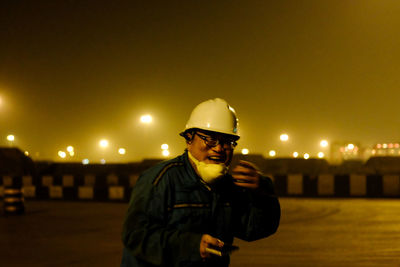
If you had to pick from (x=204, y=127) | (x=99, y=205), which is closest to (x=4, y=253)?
(x=204, y=127)

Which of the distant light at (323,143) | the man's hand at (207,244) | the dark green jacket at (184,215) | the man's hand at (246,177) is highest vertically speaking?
the distant light at (323,143)

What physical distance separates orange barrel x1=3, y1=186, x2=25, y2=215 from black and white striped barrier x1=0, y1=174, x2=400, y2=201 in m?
4.03

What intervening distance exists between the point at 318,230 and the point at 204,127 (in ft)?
27.7

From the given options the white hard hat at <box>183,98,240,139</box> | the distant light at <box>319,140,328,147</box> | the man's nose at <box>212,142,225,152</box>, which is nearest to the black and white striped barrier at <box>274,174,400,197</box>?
the white hard hat at <box>183,98,240,139</box>

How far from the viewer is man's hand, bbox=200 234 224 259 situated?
2.48 meters

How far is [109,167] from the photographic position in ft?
78.8

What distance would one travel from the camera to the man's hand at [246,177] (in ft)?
8.65

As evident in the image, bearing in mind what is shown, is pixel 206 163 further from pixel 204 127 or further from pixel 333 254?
pixel 333 254

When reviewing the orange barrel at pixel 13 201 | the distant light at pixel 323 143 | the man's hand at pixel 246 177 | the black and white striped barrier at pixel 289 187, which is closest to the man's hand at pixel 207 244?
the man's hand at pixel 246 177

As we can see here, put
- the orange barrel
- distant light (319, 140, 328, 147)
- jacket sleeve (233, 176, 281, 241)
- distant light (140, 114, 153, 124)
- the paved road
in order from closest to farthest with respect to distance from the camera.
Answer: jacket sleeve (233, 176, 281, 241), the paved road, the orange barrel, distant light (140, 114, 153, 124), distant light (319, 140, 328, 147)

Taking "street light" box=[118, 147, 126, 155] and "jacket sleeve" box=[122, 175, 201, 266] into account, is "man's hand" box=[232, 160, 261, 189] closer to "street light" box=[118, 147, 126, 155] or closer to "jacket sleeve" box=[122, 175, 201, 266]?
"jacket sleeve" box=[122, 175, 201, 266]

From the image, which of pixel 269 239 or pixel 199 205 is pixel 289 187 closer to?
pixel 269 239

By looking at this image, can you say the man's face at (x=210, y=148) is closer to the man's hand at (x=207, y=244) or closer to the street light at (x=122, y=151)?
the man's hand at (x=207, y=244)

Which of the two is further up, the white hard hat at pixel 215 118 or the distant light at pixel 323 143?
the distant light at pixel 323 143
